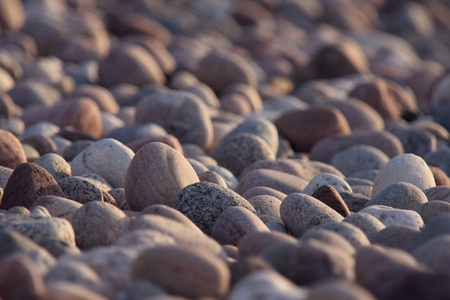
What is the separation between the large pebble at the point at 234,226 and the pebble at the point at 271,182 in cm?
129

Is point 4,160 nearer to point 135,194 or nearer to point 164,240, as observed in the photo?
point 135,194

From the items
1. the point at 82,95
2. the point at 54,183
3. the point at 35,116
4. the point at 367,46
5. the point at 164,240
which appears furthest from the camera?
the point at 367,46

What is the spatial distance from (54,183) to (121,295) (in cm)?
161

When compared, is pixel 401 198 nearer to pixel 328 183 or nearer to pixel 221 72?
pixel 328 183

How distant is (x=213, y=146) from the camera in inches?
258

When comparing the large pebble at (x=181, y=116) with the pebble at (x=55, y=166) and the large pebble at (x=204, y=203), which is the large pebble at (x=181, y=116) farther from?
the large pebble at (x=204, y=203)

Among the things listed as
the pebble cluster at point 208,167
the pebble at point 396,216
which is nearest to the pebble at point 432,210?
the pebble cluster at point 208,167

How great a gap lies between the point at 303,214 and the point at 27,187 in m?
1.53

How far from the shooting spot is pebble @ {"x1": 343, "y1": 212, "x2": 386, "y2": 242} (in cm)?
354

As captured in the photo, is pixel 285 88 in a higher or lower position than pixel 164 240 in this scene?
lower

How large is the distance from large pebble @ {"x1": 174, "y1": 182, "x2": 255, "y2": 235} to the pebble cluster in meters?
0.01

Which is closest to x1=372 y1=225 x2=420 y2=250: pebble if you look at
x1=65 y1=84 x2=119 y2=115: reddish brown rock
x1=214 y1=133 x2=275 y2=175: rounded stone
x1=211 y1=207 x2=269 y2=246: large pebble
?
x1=211 y1=207 x2=269 y2=246: large pebble

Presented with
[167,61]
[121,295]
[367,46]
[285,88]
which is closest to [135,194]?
[121,295]

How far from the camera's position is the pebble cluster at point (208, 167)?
252cm
